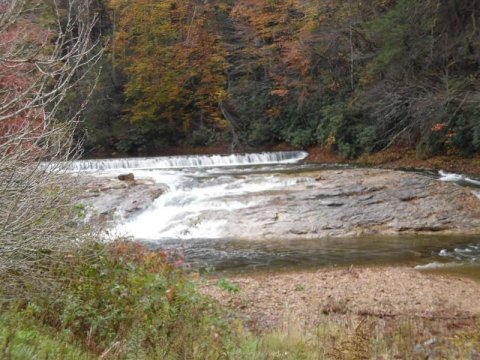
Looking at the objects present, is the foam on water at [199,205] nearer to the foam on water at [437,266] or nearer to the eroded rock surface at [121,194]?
the eroded rock surface at [121,194]

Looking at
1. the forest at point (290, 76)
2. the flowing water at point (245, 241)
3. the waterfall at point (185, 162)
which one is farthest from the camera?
the waterfall at point (185, 162)

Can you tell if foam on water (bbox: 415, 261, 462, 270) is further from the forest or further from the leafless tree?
the forest

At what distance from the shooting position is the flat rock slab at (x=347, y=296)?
7.07 m

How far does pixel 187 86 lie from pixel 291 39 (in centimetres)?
823

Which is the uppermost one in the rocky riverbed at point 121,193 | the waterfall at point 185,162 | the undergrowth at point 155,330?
the undergrowth at point 155,330

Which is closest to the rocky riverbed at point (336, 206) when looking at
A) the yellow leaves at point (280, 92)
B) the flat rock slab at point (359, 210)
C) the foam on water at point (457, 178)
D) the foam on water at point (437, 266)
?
the flat rock slab at point (359, 210)

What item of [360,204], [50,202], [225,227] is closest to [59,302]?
[50,202]

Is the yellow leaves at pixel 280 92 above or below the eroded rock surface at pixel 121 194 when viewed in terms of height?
below

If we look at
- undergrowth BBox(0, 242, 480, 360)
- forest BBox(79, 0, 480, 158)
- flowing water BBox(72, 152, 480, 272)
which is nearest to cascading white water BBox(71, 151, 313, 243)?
flowing water BBox(72, 152, 480, 272)

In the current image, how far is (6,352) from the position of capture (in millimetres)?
2740

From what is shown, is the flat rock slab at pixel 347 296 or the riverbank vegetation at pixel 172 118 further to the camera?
the flat rock slab at pixel 347 296

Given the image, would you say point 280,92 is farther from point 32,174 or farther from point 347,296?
point 32,174

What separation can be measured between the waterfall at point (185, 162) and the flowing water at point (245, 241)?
4.67 m

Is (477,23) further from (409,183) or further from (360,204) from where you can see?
(360,204)
